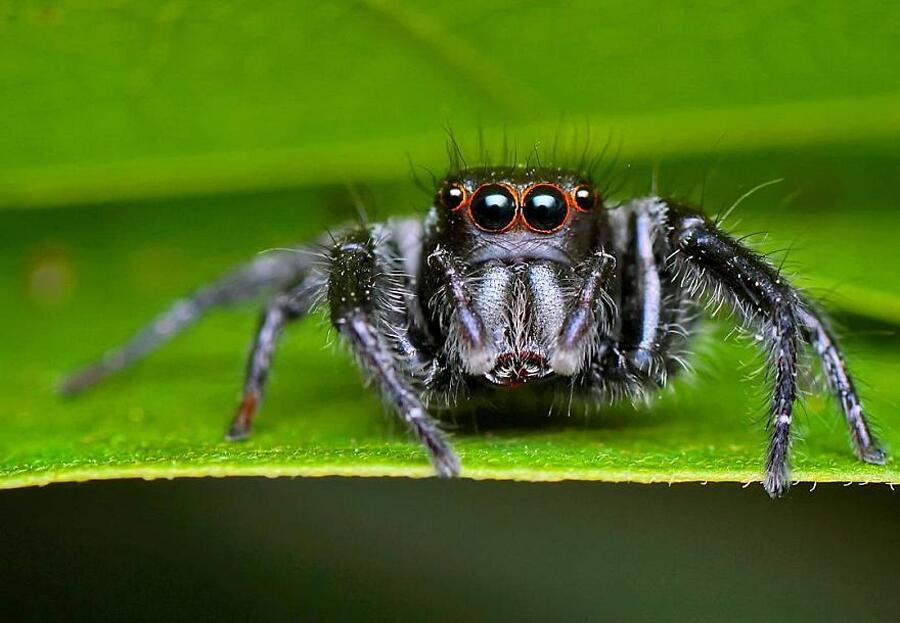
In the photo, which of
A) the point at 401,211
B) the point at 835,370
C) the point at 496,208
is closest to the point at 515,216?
the point at 496,208

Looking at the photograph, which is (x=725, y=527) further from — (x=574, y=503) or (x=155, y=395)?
(x=155, y=395)

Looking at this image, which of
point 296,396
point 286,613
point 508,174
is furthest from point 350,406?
point 508,174

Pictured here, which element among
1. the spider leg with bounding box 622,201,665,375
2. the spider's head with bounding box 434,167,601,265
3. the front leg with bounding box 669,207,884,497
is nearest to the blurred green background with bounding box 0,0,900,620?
the front leg with bounding box 669,207,884,497

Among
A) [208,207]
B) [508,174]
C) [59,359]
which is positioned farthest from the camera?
[208,207]

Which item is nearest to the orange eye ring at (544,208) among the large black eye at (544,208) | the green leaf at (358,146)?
A: the large black eye at (544,208)

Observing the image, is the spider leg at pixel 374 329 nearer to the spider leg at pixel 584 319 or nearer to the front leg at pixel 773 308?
the spider leg at pixel 584 319

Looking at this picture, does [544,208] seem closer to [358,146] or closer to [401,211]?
[358,146]

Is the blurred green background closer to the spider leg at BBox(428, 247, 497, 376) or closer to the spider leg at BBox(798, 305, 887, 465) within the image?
the spider leg at BBox(798, 305, 887, 465)
